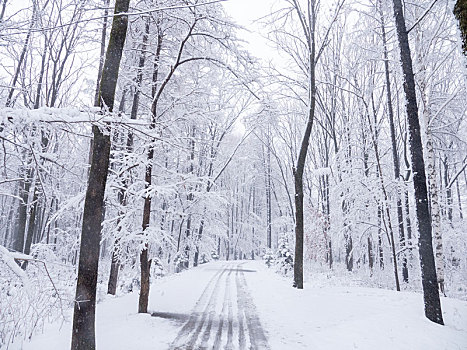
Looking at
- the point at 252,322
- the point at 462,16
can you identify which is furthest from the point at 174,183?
the point at 462,16

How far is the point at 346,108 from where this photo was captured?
827 inches

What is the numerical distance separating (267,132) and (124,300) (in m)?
19.4

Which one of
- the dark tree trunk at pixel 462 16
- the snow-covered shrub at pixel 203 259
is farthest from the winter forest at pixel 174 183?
the snow-covered shrub at pixel 203 259

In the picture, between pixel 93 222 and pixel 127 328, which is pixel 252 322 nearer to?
pixel 127 328

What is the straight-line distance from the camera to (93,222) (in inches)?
209

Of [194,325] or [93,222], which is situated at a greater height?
[93,222]

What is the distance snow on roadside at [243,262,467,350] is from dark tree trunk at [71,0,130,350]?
12.4ft

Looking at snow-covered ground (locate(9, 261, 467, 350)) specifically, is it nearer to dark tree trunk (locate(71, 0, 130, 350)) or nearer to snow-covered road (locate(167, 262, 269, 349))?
snow-covered road (locate(167, 262, 269, 349))

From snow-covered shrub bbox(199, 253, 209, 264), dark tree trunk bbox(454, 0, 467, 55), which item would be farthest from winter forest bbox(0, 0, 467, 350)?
snow-covered shrub bbox(199, 253, 209, 264)

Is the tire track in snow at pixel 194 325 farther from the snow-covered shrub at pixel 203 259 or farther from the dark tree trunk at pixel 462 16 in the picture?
the snow-covered shrub at pixel 203 259

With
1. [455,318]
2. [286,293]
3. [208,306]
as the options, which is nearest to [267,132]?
[286,293]

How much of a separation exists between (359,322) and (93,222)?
6.56 metres

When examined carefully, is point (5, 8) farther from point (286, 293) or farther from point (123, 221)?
point (286, 293)

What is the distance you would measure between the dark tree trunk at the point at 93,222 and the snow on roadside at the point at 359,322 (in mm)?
3779
